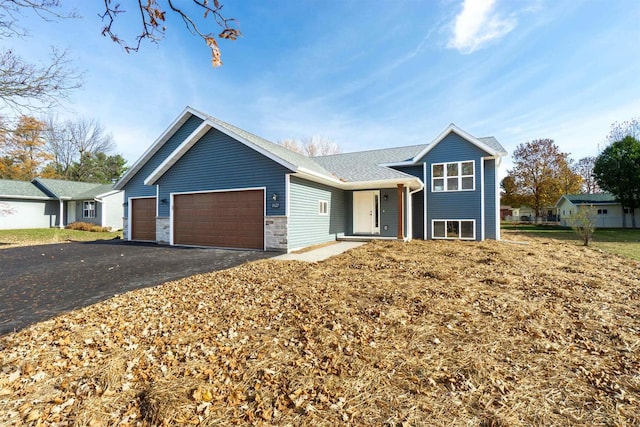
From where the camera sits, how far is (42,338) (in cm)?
316

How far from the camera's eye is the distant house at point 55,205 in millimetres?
21859

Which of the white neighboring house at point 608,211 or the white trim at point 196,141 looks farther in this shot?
the white neighboring house at point 608,211

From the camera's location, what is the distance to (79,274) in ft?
20.9

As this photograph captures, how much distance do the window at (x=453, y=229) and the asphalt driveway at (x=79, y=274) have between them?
29.5ft

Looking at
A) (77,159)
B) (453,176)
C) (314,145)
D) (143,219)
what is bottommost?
(143,219)

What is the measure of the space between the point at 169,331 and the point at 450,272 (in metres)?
5.62

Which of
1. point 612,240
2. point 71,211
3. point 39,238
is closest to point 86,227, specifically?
point 71,211

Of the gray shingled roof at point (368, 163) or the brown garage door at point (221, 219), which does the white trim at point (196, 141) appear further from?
the gray shingled roof at point (368, 163)

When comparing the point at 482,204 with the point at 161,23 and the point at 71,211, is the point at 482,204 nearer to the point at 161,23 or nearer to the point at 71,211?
the point at 161,23

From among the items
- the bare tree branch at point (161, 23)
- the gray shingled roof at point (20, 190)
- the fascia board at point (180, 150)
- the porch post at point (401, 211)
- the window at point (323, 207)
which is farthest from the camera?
the gray shingled roof at point (20, 190)

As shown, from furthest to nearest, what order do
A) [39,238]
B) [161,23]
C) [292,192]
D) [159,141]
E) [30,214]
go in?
[30,214]
[39,238]
[159,141]
[292,192]
[161,23]

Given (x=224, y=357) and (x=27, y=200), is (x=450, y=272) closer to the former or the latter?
(x=224, y=357)

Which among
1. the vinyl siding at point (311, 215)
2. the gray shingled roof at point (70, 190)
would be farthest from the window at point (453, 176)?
the gray shingled roof at point (70, 190)

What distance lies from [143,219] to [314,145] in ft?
77.4
